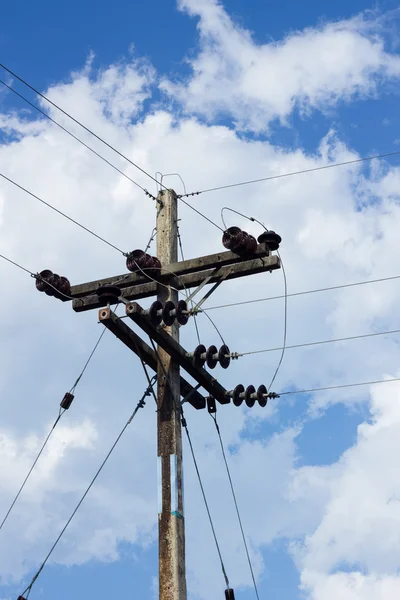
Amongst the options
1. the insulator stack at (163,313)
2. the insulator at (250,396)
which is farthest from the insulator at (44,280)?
the insulator at (250,396)

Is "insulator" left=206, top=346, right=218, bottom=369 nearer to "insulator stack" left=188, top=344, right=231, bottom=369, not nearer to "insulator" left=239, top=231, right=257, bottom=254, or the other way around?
"insulator stack" left=188, top=344, right=231, bottom=369

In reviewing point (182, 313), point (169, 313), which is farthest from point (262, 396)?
point (169, 313)

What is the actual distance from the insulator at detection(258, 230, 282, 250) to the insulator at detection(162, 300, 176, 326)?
1.53m

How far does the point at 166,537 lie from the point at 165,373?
7.41 feet

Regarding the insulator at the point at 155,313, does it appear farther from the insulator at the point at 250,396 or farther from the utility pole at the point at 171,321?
the insulator at the point at 250,396

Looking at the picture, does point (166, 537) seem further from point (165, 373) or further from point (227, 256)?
point (227, 256)

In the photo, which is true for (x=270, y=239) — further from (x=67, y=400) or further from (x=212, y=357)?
(x=67, y=400)

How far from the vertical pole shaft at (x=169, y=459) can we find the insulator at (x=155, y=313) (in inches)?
22.6

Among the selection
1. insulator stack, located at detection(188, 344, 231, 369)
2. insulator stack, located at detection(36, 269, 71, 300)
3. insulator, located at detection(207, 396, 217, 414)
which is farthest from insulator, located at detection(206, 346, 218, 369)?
insulator stack, located at detection(36, 269, 71, 300)

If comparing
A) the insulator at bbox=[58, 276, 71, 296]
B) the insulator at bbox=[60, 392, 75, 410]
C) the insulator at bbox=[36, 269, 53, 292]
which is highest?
the insulator at bbox=[36, 269, 53, 292]

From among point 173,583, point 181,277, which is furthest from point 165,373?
point 173,583

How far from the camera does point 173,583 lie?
12.4m

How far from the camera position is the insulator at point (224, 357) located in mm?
14117

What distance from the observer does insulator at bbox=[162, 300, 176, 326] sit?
1358 centimetres
